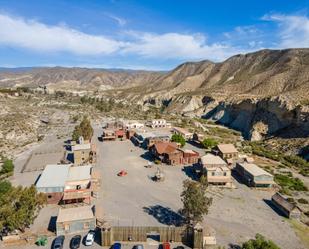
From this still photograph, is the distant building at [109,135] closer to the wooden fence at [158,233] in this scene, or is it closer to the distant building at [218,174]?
the distant building at [218,174]

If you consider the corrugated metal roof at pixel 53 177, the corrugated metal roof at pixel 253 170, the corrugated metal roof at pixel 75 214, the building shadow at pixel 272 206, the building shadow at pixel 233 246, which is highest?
the corrugated metal roof at pixel 253 170

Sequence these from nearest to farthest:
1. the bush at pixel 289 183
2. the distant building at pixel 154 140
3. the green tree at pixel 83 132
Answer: the bush at pixel 289 183 < the distant building at pixel 154 140 < the green tree at pixel 83 132

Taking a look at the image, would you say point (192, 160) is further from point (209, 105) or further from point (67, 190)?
point (209, 105)

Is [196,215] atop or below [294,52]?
below

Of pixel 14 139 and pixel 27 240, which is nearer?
pixel 27 240

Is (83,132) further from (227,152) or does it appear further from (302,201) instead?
(302,201)

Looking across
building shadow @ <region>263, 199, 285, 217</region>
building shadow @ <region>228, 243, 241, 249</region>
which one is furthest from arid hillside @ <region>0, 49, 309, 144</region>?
building shadow @ <region>228, 243, 241, 249</region>

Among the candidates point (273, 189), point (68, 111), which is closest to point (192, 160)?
point (273, 189)

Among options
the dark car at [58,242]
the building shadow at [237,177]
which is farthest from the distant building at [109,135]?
the dark car at [58,242]
